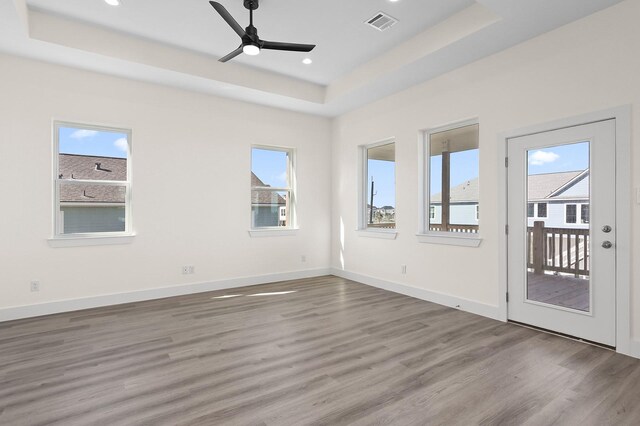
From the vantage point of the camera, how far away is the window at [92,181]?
418 cm

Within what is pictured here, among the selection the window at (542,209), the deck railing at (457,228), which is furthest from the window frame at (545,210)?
the deck railing at (457,228)

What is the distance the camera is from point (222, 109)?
522 centimetres

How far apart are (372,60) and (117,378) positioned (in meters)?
4.44

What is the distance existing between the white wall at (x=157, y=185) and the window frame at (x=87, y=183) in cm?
7

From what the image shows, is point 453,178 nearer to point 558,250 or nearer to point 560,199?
point 560,199

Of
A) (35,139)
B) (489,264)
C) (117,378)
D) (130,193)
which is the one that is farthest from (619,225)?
(35,139)

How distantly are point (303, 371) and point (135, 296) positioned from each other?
306cm

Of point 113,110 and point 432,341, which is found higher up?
point 113,110

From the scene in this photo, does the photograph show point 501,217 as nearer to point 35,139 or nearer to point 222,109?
point 222,109

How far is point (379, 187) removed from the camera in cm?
571

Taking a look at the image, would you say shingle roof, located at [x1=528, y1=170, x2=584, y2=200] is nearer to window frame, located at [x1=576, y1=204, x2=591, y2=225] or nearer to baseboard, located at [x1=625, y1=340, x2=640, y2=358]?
window frame, located at [x1=576, y1=204, x2=591, y2=225]

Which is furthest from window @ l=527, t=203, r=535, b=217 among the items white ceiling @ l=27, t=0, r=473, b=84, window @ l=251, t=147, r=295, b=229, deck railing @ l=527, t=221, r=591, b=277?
window @ l=251, t=147, r=295, b=229

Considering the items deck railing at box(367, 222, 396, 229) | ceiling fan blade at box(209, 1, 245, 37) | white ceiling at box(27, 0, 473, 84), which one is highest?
white ceiling at box(27, 0, 473, 84)

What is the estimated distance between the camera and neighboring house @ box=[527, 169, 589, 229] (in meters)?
3.15
